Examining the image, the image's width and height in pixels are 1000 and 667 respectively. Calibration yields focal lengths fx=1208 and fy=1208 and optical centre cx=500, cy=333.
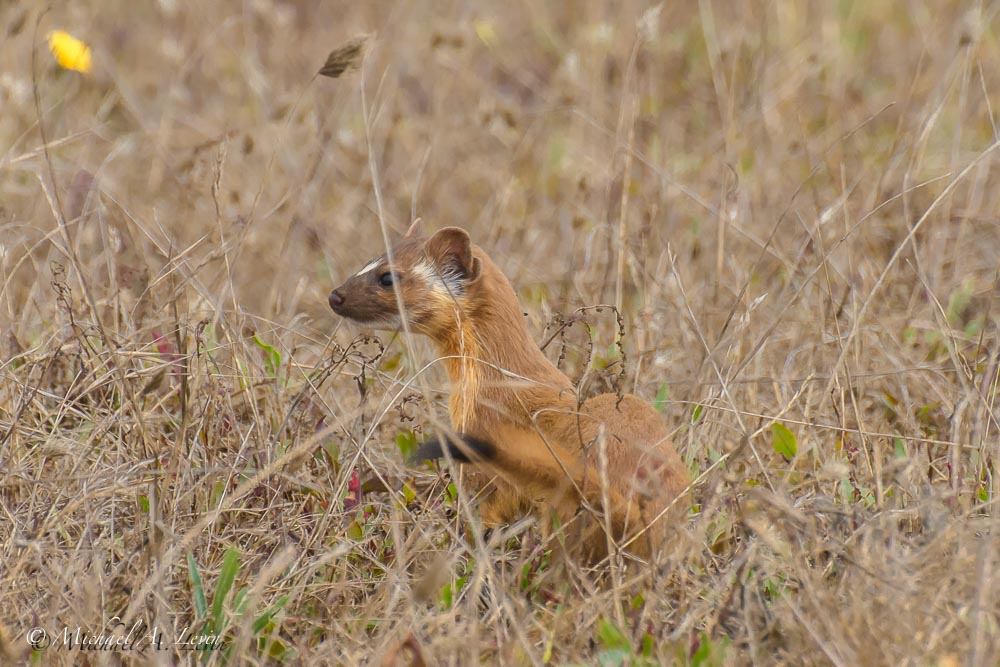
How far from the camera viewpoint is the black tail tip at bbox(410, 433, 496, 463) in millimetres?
2521

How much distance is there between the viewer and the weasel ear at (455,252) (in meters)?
3.35

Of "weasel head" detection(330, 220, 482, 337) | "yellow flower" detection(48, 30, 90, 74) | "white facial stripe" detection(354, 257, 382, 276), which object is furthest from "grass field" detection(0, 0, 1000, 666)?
"yellow flower" detection(48, 30, 90, 74)

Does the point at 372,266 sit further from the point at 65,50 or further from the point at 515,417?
the point at 65,50

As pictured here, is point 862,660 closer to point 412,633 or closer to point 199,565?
point 412,633

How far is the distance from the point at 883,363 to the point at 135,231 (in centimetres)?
289

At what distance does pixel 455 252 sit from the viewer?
3.36 metres

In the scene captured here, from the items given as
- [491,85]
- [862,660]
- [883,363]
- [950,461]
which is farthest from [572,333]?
[491,85]

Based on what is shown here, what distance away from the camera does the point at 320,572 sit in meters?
2.99

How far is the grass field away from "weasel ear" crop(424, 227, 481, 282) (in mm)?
312

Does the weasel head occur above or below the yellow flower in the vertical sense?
below

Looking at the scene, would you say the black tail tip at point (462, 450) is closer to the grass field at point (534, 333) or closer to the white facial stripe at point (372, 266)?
the grass field at point (534, 333)

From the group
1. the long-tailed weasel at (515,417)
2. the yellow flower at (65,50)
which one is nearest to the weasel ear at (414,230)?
the long-tailed weasel at (515,417)

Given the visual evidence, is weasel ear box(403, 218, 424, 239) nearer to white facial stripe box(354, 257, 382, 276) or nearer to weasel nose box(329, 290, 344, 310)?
white facial stripe box(354, 257, 382, 276)

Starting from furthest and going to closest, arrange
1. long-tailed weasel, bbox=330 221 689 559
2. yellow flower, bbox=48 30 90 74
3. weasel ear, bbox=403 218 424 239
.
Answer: yellow flower, bbox=48 30 90 74
weasel ear, bbox=403 218 424 239
long-tailed weasel, bbox=330 221 689 559
